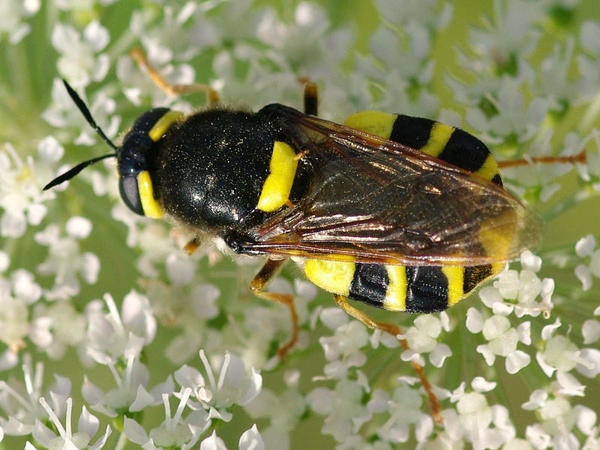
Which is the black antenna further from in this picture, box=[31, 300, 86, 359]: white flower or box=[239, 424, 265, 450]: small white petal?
box=[239, 424, 265, 450]: small white petal

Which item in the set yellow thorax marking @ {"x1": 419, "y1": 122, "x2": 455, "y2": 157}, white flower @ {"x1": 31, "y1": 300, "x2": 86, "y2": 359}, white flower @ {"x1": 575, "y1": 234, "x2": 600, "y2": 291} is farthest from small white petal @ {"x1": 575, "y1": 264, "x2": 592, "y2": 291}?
white flower @ {"x1": 31, "y1": 300, "x2": 86, "y2": 359}

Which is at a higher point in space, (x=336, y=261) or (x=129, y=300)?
(x=336, y=261)

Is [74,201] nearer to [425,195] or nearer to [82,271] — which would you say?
[82,271]

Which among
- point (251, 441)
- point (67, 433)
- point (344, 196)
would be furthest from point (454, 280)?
point (67, 433)

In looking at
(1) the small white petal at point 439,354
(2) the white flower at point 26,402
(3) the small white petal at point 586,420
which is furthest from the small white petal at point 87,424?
(3) the small white petal at point 586,420

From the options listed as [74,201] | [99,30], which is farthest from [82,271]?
[99,30]
